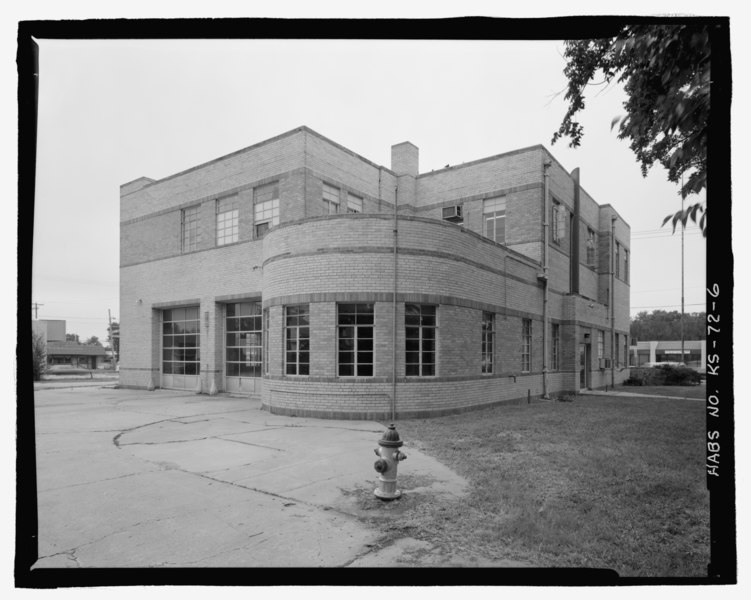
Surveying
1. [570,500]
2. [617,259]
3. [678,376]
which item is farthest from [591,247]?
[570,500]

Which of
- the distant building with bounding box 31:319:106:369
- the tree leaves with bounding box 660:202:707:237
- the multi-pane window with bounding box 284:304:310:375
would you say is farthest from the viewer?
the distant building with bounding box 31:319:106:369

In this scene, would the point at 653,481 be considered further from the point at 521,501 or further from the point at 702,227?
the point at 702,227

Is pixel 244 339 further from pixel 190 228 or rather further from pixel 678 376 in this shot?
pixel 678 376

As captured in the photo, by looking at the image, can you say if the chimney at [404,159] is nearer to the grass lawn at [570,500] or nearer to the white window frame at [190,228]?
the white window frame at [190,228]

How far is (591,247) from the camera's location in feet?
84.6

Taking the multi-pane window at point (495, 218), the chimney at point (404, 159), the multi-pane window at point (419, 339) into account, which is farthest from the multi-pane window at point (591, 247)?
the multi-pane window at point (419, 339)

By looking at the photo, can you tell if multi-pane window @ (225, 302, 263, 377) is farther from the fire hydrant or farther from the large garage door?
the fire hydrant

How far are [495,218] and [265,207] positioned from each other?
30.2 ft

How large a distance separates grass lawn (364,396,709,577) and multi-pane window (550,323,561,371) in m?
9.67

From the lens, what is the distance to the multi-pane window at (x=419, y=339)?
42.3 feet

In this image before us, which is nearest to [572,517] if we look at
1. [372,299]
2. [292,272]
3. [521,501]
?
[521,501]

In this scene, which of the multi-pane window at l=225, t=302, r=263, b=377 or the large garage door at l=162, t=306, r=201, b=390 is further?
the large garage door at l=162, t=306, r=201, b=390

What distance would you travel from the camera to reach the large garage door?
21.0m

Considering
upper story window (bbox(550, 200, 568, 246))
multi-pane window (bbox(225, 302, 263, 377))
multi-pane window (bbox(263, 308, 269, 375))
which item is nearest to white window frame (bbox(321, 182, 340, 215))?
multi-pane window (bbox(225, 302, 263, 377))
